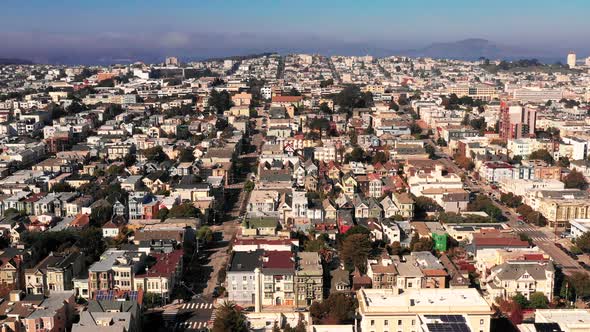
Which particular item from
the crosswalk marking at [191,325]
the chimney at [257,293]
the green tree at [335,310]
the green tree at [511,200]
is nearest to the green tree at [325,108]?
the green tree at [511,200]

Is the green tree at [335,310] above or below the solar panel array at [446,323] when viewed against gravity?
below

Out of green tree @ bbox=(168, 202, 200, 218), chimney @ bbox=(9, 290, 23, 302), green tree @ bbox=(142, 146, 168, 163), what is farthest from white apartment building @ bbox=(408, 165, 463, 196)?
chimney @ bbox=(9, 290, 23, 302)

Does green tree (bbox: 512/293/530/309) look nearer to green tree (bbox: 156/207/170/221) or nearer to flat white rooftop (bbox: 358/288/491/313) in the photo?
flat white rooftop (bbox: 358/288/491/313)

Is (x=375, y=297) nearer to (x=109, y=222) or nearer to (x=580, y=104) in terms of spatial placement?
(x=109, y=222)

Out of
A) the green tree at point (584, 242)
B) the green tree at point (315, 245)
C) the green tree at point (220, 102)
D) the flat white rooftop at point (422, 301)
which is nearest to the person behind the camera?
the flat white rooftop at point (422, 301)

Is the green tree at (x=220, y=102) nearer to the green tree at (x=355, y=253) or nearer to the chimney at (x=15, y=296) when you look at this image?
the green tree at (x=355, y=253)

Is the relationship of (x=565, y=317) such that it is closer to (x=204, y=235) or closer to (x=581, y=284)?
(x=581, y=284)

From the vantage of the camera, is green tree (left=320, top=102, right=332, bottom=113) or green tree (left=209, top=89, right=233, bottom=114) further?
green tree (left=209, top=89, right=233, bottom=114)

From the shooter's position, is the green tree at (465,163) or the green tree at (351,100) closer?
the green tree at (465,163)
